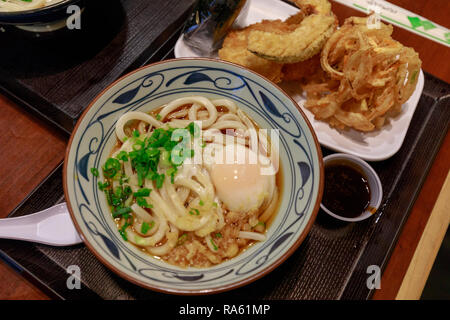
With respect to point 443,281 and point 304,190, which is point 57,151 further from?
point 443,281

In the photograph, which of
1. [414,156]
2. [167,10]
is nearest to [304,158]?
[414,156]

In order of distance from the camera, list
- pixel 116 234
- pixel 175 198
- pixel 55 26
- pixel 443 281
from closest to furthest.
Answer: pixel 116 234 → pixel 175 198 → pixel 55 26 → pixel 443 281

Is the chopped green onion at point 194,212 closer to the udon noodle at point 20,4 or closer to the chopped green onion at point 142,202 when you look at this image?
the chopped green onion at point 142,202

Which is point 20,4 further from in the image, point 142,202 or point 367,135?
point 367,135

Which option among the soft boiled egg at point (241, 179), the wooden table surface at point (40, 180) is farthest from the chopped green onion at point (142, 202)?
the wooden table surface at point (40, 180)

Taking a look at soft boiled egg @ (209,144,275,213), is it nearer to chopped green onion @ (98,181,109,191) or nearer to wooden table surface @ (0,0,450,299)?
chopped green onion @ (98,181,109,191)

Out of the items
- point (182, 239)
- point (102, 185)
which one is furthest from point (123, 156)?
point (182, 239)
